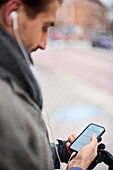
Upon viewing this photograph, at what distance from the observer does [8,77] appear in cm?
54

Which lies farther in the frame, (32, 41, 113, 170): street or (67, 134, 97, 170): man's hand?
(32, 41, 113, 170): street

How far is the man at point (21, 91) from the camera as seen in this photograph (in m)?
0.50

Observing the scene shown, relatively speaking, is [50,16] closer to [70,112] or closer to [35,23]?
[35,23]

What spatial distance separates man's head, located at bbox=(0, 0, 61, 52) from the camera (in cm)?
59

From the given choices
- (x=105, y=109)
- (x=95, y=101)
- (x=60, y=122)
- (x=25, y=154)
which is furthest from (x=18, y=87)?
(x=95, y=101)

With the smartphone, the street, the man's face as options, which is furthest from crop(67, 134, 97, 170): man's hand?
the street

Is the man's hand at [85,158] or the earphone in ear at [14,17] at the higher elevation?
the earphone in ear at [14,17]

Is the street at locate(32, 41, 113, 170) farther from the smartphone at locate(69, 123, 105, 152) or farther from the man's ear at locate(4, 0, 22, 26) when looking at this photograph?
the man's ear at locate(4, 0, 22, 26)

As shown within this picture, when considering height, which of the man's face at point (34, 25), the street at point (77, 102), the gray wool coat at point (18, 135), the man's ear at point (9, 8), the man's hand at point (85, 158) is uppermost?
the man's ear at point (9, 8)

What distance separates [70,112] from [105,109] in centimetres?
59

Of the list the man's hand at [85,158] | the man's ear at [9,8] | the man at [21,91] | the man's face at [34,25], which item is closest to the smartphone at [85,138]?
the man's hand at [85,158]

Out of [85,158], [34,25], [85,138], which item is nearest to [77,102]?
[85,138]

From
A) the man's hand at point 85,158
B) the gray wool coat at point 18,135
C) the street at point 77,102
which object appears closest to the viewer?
the gray wool coat at point 18,135

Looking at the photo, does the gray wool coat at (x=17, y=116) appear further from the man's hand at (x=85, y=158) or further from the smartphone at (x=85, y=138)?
the smartphone at (x=85, y=138)
